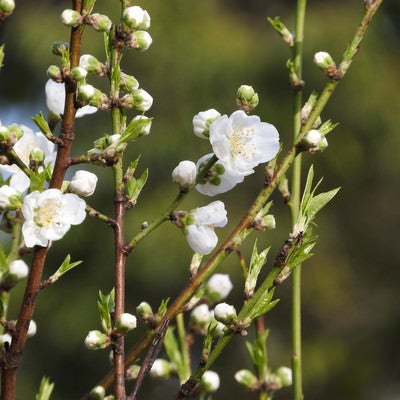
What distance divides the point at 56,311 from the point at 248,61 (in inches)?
85.4

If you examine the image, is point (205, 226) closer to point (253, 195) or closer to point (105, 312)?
point (105, 312)

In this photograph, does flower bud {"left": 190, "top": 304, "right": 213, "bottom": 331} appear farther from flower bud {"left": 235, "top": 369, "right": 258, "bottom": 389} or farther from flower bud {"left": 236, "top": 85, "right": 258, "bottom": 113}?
flower bud {"left": 236, "top": 85, "right": 258, "bottom": 113}

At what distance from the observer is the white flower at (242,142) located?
688 mm

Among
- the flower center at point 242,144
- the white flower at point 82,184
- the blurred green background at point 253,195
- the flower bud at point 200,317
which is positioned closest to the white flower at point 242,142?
the flower center at point 242,144

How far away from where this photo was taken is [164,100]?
5863 millimetres

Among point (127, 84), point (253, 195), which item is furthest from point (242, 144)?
point (253, 195)

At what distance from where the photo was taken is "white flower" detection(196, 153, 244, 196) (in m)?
0.69

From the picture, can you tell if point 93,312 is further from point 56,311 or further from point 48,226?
point 48,226

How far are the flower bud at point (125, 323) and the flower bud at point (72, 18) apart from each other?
218mm

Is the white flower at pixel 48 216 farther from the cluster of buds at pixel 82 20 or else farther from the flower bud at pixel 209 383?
the flower bud at pixel 209 383

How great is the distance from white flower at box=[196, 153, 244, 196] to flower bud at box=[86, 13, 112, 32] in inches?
5.1

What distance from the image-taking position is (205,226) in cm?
71

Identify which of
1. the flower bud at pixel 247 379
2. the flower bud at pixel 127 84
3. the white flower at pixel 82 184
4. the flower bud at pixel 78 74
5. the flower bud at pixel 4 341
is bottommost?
the flower bud at pixel 247 379

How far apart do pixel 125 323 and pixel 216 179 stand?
0.47ft
